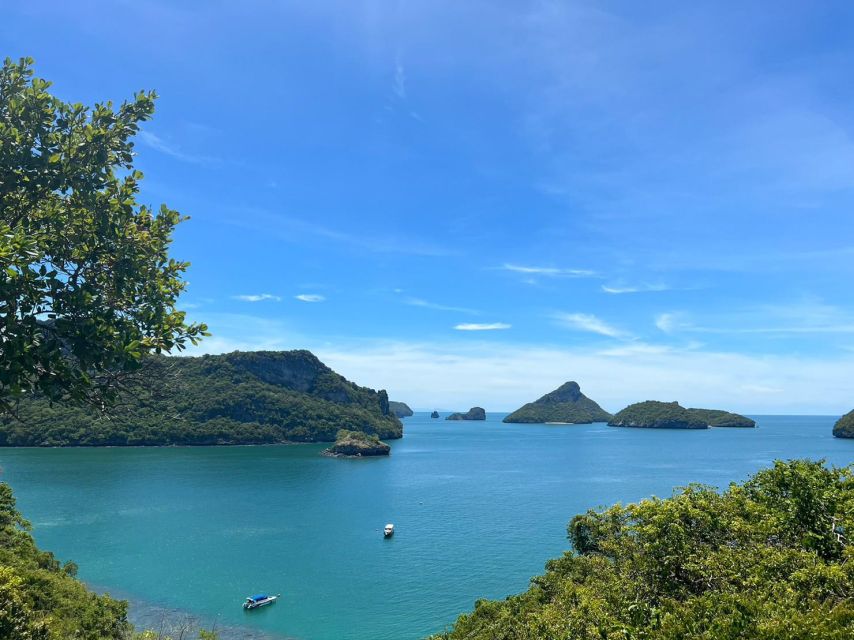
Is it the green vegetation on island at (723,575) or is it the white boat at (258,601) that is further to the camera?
the white boat at (258,601)

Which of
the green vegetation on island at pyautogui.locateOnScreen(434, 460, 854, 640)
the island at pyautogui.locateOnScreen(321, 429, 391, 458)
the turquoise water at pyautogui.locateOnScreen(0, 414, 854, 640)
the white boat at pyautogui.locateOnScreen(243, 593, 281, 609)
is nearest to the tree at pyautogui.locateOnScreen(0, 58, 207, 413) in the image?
the green vegetation on island at pyautogui.locateOnScreen(434, 460, 854, 640)

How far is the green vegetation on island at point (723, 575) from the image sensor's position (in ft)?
45.4

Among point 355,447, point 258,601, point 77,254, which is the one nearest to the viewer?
point 77,254

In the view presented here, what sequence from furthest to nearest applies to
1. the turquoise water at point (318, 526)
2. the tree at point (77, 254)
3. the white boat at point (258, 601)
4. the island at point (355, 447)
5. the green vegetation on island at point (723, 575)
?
the island at point (355, 447) < the turquoise water at point (318, 526) < the white boat at point (258, 601) < the green vegetation on island at point (723, 575) < the tree at point (77, 254)

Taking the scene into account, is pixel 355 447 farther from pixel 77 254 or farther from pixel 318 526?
pixel 77 254

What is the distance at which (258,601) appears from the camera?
149 feet

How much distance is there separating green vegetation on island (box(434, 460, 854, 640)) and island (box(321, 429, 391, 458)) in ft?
481

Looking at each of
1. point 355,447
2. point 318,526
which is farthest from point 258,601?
point 355,447

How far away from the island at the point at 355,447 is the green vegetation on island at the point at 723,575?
14666cm

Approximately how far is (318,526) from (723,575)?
69.1 metres

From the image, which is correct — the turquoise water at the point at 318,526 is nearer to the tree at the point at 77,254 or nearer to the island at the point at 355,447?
the island at the point at 355,447

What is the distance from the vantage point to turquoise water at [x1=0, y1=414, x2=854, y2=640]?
4638 centimetres

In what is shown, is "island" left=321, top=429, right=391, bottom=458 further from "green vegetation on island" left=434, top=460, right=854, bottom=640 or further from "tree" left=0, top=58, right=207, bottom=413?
"tree" left=0, top=58, right=207, bottom=413

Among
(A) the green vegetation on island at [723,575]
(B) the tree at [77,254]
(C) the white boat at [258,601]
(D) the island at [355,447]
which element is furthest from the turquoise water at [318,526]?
(B) the tree at [77,254]
